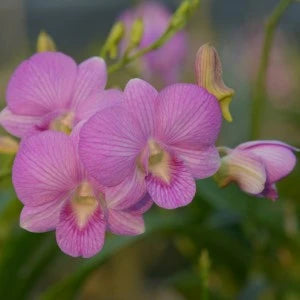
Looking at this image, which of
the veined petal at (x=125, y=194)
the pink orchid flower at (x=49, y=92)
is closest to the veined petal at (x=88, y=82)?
the pink orchid flower at (x=49, y=92)

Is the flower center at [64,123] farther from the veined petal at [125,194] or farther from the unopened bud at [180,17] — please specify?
the unopened bud at [180,17]

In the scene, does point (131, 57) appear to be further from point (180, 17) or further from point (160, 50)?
point (160, 50)

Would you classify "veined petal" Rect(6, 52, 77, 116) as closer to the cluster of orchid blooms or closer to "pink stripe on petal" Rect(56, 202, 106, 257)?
the cluster of orchid blooms

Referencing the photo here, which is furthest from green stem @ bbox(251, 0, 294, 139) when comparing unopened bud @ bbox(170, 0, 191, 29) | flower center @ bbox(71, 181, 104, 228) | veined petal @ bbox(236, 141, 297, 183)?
flower center @ bbox(71, 181, 104, 228)

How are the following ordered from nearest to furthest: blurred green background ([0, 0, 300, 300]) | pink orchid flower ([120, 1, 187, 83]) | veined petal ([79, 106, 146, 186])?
veined petal ([79, 106, 146, 186]), blurred green background ([0, 0, 300, 300]), pink orchid flower ([120, 1, 187, 83])

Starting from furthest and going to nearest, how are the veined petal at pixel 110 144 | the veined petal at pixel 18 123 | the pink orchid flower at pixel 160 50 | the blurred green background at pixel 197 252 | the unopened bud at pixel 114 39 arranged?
the pink orchid flower at pixel 160 50
the blurred green background at pixel 197 252
the unopened bud at pixel 114 39
the veined petal at pixel 18 123
the veined petal at pixel 110 144

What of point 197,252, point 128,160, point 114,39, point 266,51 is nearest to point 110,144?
point 128,160

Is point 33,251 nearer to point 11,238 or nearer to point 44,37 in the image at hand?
point 11,238
